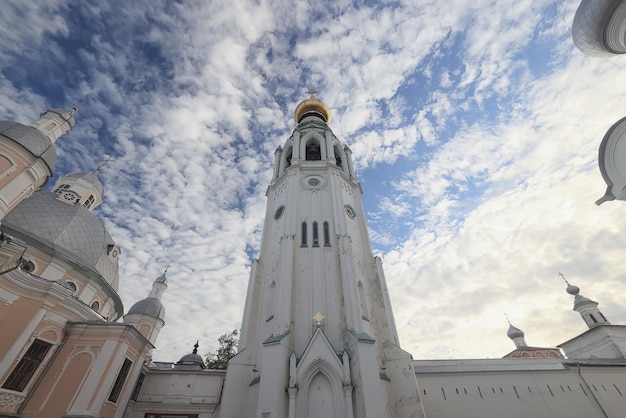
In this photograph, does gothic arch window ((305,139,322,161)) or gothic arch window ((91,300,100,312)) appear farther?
gothic arch window ((305,139,322,161))

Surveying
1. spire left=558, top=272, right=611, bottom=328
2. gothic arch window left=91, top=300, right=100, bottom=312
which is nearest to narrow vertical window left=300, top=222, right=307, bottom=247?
gothic arch window left=91, top=300, right=100, bottom=312

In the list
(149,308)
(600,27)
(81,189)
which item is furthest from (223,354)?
(600,27)

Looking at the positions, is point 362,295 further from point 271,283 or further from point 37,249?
point 37,249

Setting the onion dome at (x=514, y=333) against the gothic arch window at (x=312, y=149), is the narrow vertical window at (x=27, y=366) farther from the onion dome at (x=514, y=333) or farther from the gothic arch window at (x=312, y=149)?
the onion dome at (x=514, y=333)

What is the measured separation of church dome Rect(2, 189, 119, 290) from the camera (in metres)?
18.2

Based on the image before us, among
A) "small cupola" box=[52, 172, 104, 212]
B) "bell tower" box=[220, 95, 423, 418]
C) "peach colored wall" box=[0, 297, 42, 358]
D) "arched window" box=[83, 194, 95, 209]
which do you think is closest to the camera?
"bell tower" box=[220, 95, 423, 418]

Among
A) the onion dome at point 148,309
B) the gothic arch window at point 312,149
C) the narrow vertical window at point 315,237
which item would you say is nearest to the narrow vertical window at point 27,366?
the onion dome at point 148,309

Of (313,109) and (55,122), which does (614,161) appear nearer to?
(313,109)

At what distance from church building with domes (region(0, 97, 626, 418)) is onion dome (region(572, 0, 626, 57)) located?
11.9 m

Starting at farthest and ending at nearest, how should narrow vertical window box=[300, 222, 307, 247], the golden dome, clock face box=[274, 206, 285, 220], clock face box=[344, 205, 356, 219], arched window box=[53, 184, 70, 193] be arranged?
the golden dome
arched window box=[53, 184, 70, 193]
clock face box=[274, 206, 285, 220]
clock face box=[344, 205, 356, 219]
narrow vertical window box=[300, 222, 307, 247]

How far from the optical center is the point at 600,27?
7410mm

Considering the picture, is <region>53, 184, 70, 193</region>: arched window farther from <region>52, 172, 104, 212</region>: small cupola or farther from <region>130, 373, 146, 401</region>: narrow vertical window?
<region>130, 373, 146, 401</region>: narrow vertical window

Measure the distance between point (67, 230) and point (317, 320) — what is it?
18.4 metres

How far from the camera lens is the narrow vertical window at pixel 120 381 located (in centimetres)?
1496
